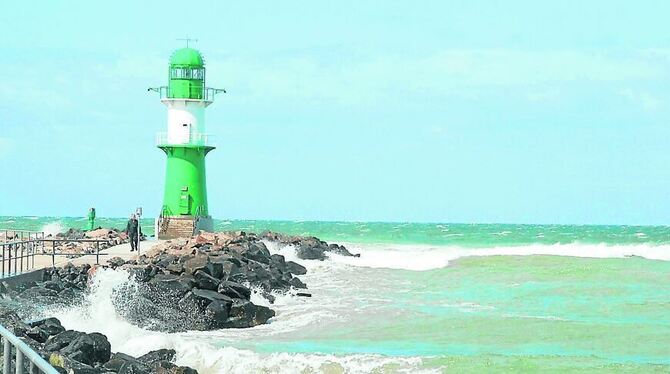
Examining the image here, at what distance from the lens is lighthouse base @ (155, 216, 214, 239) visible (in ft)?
92.4

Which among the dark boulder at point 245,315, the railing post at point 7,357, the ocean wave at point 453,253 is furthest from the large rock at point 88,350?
the ocean wave at point 453,253

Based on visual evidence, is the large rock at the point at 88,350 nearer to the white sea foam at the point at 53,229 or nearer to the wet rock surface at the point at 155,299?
the wet rock surface at the point at 155,299

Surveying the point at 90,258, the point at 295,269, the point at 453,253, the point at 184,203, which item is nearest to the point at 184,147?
the point at 184,203

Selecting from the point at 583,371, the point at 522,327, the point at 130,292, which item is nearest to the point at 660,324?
the point at 522,327

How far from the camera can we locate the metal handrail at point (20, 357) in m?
4.00

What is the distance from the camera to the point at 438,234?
64.3 meters

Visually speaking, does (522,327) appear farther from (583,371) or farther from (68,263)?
(68,263)

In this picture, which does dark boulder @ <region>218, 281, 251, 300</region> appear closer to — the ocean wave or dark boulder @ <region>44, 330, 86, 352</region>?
dark boulder @ <region>44, 330, 86, 352</region>


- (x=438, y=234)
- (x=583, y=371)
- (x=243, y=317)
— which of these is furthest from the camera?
(x=438, y=234)

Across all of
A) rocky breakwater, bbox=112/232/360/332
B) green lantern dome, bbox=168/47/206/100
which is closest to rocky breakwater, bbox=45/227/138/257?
rocky breakwater, bbox=112/232/360/332

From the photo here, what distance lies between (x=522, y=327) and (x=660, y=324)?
258 centimetres

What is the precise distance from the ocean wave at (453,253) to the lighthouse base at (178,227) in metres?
5.75

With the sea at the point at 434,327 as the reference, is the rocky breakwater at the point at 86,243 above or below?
above

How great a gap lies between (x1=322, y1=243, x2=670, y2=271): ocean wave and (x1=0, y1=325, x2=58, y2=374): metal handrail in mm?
27199
